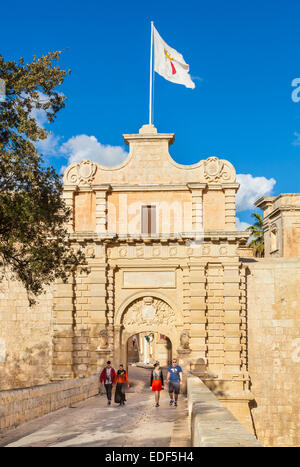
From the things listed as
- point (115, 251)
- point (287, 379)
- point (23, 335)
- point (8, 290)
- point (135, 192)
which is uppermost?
point (135, 192)

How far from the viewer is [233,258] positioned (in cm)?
2389

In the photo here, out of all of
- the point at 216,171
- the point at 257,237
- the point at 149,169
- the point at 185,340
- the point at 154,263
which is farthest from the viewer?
the point at 257,237

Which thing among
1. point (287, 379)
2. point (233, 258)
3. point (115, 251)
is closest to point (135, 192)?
point (115, 251)

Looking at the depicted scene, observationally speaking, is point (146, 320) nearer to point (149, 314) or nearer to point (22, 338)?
point (149, 314)

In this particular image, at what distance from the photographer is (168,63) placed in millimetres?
25625

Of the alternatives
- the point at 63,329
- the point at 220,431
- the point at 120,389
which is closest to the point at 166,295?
the point at 63,329

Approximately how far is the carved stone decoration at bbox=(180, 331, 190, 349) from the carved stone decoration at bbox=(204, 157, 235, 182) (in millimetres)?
6568

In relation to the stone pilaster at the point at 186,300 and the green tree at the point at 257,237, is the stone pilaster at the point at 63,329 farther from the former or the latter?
the green tree at the point at 257,237

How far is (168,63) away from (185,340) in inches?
482

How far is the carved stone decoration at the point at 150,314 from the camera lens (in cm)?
2418

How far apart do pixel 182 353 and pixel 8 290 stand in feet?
27.0

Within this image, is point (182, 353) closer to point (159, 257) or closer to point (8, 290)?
point (159, 257)

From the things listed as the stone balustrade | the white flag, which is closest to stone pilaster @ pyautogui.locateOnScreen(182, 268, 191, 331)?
the white flag
